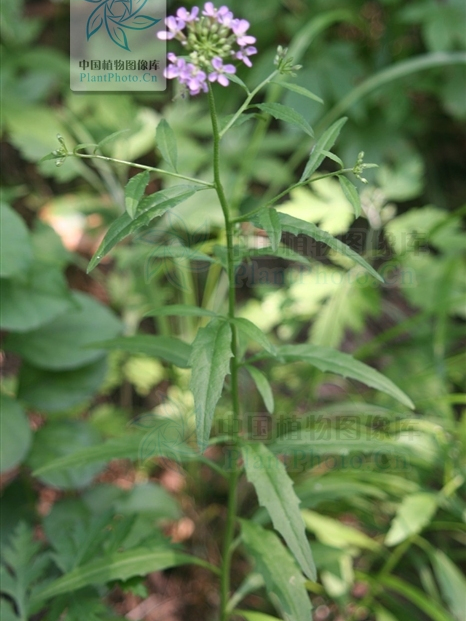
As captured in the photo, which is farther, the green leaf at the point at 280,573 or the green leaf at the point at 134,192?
the green leaf at the point at 280,573

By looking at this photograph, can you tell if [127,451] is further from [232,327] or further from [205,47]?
[205,47]

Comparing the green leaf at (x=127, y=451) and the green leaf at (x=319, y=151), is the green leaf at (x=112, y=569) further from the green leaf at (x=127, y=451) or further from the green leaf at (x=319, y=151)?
the green leaf at (x=319, y=151)

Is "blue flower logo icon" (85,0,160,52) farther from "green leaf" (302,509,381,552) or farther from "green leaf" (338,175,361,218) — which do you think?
"green leaf" (302,509,381,552)

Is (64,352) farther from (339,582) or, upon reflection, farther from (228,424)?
(339,582)

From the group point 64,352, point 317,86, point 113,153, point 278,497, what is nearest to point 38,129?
point 113,153

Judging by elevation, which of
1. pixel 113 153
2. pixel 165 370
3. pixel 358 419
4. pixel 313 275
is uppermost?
pixel 113 153

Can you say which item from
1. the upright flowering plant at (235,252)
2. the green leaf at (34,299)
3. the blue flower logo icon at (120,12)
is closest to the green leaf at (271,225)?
the upright flowering plant at (235,252)
